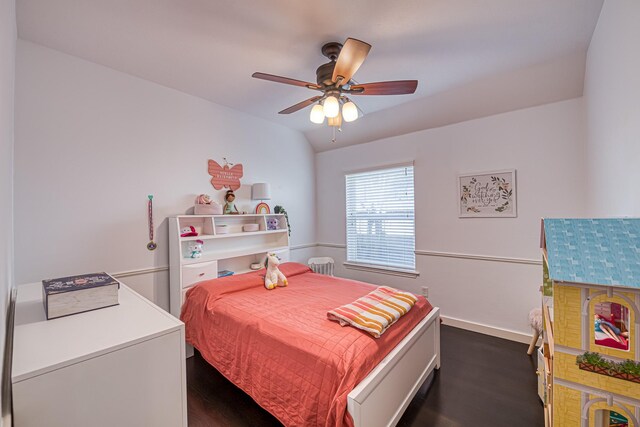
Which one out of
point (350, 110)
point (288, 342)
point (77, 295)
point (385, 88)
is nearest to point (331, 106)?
point (350, 110)

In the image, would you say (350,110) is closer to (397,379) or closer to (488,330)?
(397,379)

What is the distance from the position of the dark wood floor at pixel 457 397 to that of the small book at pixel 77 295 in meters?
1.13

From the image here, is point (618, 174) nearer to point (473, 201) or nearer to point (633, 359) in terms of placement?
point (633, 359)

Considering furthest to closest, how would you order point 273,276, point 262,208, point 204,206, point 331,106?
point 262,208 → point 204,206 → point 273,276 → point 331,106

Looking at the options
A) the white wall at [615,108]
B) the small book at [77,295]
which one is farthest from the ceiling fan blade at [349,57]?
the small book at [77,295]

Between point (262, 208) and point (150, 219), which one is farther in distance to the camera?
point (262, 208)

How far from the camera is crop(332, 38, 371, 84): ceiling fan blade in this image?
4.76 feet

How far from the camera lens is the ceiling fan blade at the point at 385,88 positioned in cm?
185

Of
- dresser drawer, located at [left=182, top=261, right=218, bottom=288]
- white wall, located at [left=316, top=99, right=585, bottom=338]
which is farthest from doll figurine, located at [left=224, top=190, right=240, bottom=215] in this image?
white wall, located at [left=316, top=99, right=585, bottom=338]

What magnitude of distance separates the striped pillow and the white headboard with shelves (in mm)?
1504

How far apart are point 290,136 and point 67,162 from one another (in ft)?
8.62

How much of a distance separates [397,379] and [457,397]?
0.73 metres

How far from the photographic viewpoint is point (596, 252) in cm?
94

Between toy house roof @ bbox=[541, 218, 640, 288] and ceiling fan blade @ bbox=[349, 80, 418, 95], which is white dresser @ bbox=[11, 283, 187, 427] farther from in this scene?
ceiling fan blade @ bbox=[349, 80, 418, 95]
